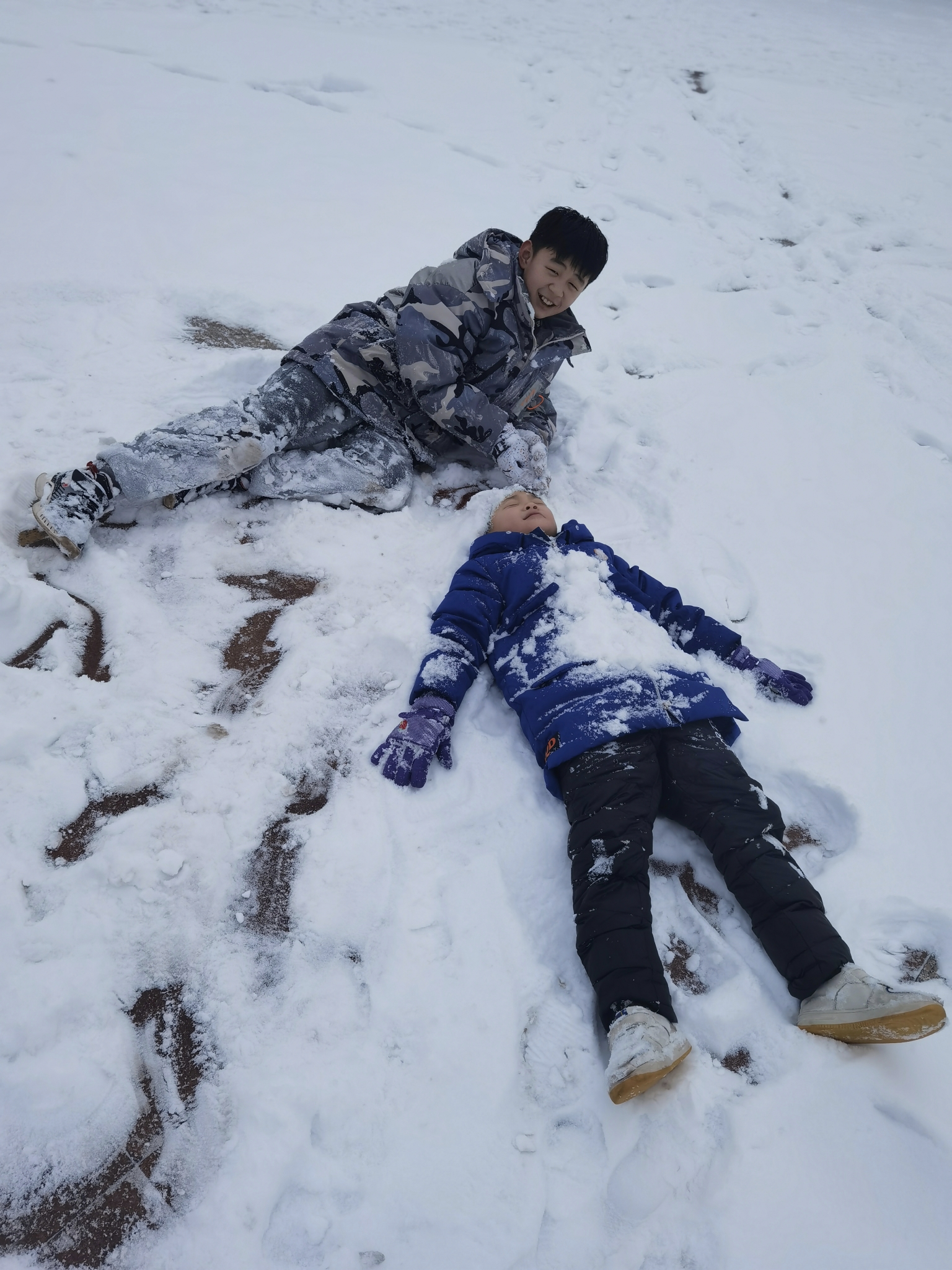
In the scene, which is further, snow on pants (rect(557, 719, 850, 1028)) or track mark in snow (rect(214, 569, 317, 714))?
track mark in snow (rect(214, 569, 317, 714))

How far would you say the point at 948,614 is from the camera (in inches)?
108

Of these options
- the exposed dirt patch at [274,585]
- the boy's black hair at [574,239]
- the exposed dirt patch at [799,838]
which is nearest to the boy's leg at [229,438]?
the exposed dirt patch at [274,585]

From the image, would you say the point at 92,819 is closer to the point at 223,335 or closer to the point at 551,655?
the point at 551,655

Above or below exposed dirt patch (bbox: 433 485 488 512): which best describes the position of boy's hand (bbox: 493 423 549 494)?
above

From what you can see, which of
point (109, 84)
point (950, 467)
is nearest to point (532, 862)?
point (950, 467)

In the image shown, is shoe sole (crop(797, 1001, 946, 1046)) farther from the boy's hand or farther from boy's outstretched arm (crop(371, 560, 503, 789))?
the boy's hand

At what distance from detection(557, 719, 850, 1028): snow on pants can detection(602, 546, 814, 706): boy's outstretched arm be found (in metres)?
0.46

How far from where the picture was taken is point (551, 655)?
2.26m

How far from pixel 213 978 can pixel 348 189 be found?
567cm

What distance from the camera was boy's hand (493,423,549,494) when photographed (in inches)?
123

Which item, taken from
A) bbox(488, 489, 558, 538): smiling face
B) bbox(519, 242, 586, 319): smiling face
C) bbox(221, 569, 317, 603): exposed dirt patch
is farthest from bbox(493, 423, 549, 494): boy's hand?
bbox(221, 569, 317, 603): exposed dirt patch

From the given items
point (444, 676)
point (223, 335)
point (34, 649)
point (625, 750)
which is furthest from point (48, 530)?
point (625, 750)

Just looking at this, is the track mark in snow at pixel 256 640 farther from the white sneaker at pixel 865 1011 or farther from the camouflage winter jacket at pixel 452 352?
the white sneaker at pixel 865 1011

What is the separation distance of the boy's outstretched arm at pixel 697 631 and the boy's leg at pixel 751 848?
45cm
